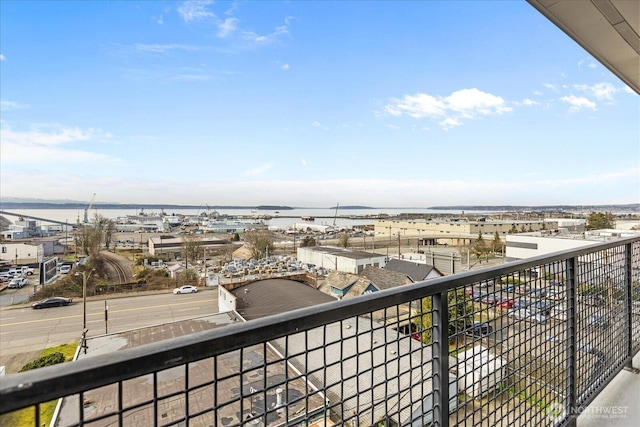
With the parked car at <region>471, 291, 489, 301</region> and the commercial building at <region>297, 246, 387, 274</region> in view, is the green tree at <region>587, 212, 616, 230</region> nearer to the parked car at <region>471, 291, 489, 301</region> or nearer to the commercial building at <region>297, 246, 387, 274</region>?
the commercial building at <region>297, 246, 387, 274</region>

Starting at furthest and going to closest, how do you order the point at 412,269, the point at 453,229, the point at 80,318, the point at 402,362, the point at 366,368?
the point at 453,229, the point at 412,269, the point at 80,318, the point at 402,362, the point at 366,368

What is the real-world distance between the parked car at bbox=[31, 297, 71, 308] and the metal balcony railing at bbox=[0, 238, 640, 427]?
1696cm

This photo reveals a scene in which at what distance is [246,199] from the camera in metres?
31.6

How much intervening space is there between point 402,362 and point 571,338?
30.1 inches

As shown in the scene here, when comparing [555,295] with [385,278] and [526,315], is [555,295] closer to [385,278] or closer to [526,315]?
[526,315]

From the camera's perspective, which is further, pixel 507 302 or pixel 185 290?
pixel 185 290

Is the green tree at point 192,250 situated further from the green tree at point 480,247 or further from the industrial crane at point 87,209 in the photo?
the green tree at point 480,247

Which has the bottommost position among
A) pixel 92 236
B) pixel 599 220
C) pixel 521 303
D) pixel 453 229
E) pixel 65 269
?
pixel 65 269

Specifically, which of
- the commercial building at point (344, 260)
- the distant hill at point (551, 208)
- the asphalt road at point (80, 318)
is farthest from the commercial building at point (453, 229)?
the asphalt road at point (80, 318)

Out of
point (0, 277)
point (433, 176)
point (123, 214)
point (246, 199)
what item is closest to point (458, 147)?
point (433, 176)

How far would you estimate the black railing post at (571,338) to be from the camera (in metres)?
1.24

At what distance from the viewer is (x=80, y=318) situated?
11773 mm

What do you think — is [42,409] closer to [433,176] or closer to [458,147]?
[458,147]

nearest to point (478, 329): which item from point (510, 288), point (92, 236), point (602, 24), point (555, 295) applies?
point (510, 288)
